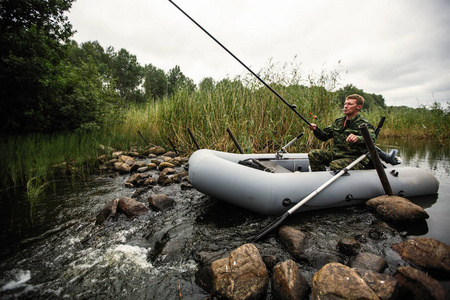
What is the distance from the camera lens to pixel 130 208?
2572 millimetres

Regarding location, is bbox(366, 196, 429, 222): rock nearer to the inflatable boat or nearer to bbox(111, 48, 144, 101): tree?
the inflatable boat

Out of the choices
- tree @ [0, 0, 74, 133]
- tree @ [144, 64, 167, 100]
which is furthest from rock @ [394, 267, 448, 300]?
tree @ [144, 64, 167, 100]

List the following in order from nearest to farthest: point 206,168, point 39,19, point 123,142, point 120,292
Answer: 1. point 120,292
2. point 206,168
3. point 39,19
4. point 123,142

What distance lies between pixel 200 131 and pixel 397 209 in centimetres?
464

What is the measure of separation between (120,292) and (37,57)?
6.54 metres

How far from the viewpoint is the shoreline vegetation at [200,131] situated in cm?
376

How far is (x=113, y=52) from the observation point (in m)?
48.3

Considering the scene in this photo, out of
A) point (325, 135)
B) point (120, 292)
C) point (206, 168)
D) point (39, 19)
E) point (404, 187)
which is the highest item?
point (39, 19)

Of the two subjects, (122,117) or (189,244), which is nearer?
(189,244)

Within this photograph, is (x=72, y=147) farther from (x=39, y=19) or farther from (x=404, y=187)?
(x=404, y=187)

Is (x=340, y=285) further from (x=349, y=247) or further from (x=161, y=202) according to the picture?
(x=161, y=202)

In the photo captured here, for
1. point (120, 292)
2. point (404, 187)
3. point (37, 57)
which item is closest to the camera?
point (120, 292)

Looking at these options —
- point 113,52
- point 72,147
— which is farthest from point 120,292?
point 113,52

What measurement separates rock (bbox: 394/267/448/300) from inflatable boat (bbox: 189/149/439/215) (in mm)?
1195
